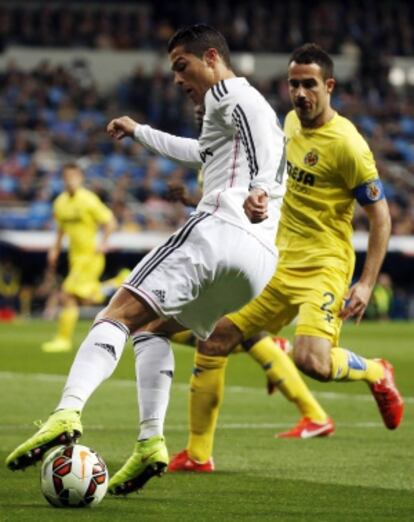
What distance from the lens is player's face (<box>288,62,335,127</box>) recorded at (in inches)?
342

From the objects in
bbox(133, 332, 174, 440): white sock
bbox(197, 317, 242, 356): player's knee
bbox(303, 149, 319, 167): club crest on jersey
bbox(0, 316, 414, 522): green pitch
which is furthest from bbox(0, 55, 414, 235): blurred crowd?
bbox(133, 332, 174, 440): white sock

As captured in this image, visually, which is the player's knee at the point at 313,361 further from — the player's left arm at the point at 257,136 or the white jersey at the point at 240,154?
the player's left arm at the point at 257,136

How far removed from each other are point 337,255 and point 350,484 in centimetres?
170

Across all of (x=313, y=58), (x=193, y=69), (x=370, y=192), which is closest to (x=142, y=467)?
(x=193, y=69)

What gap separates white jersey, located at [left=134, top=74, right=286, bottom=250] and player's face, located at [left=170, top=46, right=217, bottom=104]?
0.15m

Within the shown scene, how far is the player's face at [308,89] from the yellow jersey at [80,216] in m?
11.1

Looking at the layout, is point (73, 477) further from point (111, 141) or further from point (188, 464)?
point (111, 141)

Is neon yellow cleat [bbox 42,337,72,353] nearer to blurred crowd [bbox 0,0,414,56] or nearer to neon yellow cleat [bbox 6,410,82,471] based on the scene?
neon yellow cleat [bbox 6,410,82,471]

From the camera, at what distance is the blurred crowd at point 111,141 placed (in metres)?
29.8

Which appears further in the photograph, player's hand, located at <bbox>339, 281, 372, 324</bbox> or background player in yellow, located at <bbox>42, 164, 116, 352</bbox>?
background player in yellow, located at <bbox>42, 164, 116, 352</bbox>

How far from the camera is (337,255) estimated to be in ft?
29.0

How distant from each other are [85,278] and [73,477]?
46.2 feet

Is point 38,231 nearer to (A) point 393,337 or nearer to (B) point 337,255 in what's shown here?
(A) point 393,337

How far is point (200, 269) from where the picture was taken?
668cm
